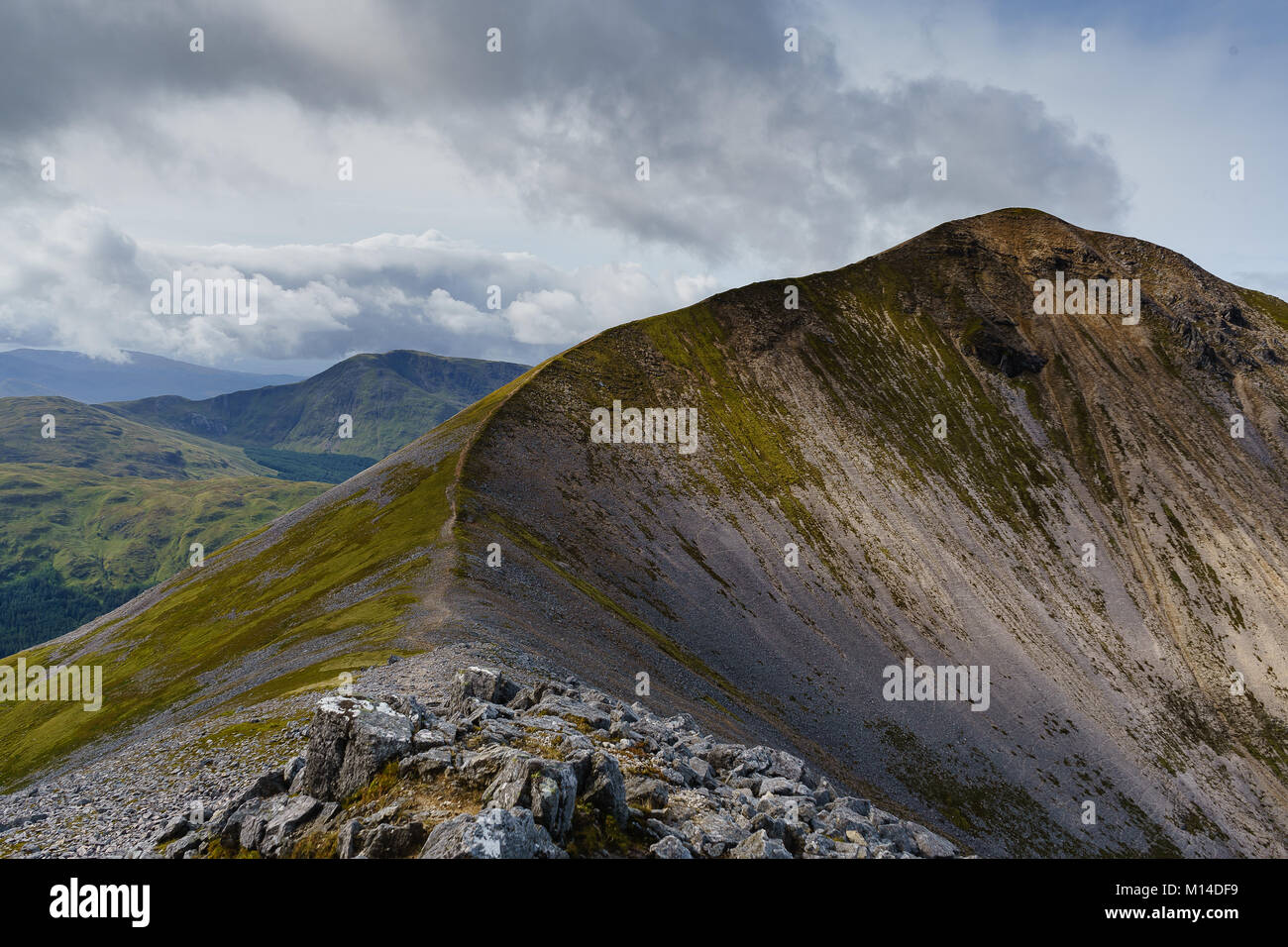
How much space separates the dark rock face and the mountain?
40.0 ft

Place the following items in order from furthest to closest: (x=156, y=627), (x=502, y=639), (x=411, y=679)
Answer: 1. (x=156, y=627)
2. (x=502, y=639)
3. (x=411, y=679)

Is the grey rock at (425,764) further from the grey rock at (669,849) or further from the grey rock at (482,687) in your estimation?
the grey rock at (482,687)

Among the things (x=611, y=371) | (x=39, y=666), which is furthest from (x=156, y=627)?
(x=611, y=371)

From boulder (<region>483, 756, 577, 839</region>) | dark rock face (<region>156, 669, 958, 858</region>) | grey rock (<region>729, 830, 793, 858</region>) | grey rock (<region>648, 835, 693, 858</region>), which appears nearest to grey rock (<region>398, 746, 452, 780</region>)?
dark rock face (<region>156, 669, 958, 858</region>)

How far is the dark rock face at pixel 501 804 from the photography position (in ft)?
50.8

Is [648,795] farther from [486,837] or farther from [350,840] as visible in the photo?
[350,840]

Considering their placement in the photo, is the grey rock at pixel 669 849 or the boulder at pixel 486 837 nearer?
the boulder at pixel 486 837

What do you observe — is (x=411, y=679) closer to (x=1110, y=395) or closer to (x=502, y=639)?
(x=502, y=639)

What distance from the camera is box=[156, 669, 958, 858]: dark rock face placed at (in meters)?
15.5

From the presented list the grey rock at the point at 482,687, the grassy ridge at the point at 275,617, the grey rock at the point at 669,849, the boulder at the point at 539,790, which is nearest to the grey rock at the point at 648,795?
the grey rock at the point at 669,849

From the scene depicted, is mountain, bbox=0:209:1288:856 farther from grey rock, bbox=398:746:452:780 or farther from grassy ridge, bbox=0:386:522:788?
grey rock, bbox=398:746:452:780

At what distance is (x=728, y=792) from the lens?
23.1 m

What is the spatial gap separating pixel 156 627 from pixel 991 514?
462ft

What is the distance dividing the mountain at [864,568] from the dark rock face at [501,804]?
12.2 m
